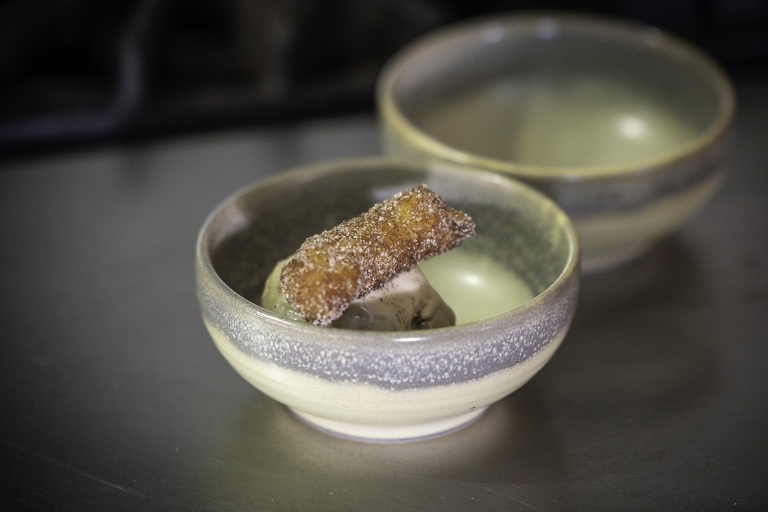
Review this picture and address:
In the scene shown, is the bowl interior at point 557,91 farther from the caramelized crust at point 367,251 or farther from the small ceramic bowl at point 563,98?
the caramelized crust at point 367,251

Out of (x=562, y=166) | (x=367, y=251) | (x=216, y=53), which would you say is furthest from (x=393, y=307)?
(x=216, y=53)

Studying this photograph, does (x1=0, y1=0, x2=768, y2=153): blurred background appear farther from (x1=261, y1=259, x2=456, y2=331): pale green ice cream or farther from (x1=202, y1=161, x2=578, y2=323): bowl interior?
(x1=261, y1=259, x2=456, y2=331): pale green ice cream

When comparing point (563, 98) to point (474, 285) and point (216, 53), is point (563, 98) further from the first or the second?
point (216, 53)

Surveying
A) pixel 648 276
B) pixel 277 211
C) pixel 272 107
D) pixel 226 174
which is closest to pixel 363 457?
pixel 277 211

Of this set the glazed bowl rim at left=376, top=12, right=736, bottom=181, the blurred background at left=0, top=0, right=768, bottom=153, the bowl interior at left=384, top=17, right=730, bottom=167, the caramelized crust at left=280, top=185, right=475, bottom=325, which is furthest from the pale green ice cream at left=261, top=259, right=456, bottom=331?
the blurred background at left=0, top=0, right=768, bottom=153

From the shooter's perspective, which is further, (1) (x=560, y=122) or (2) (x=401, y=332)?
→ (1) (x=560, y=122)

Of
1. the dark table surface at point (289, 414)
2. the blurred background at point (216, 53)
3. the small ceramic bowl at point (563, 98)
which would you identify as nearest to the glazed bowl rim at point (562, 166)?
the small ceramic bowl at point (563, 98)

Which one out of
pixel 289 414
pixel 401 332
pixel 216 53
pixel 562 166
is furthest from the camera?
pixel 216 53
